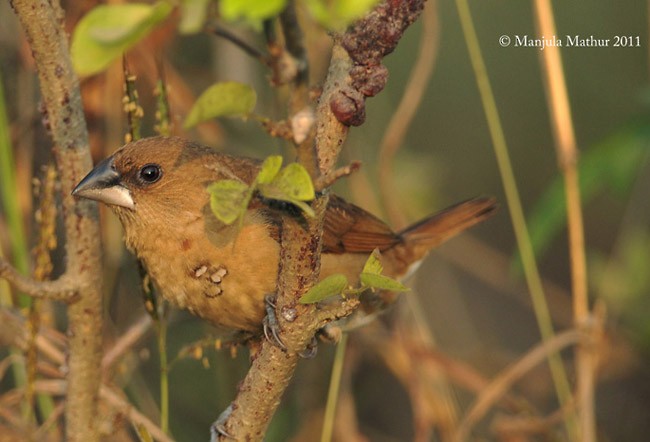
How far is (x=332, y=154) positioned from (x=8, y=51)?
270 centimetres

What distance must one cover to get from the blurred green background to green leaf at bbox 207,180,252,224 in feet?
4.20

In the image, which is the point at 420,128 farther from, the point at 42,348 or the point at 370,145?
the point at 42,348

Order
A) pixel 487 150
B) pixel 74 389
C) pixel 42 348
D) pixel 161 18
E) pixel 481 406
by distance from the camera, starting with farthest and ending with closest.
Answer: pixel 487 150, pixel 481 406, pixel 42 348, pixel 74 389, pixel 161 18

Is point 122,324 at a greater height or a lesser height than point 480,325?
lesser

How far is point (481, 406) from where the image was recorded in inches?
144

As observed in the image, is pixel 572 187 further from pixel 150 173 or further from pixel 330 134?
pixel 330 134

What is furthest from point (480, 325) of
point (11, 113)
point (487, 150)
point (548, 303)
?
point (11, 113)

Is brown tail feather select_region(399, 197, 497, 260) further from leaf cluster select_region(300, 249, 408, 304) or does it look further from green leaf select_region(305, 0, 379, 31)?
green leaf select_region(305, 0, 379, 31)

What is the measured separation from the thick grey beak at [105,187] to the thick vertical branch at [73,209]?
4 cm

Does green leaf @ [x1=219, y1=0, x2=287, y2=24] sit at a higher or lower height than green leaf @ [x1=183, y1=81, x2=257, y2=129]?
lower

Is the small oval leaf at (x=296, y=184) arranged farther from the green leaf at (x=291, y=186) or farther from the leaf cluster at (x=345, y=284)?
the leaf cluster at (x=345, y=284)

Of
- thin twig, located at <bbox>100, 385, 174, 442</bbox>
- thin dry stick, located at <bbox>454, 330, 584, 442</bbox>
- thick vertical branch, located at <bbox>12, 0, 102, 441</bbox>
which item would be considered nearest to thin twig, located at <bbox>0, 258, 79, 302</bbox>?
thick vertical branch, located at <bbox>12, 0, 102, 441</bbox>

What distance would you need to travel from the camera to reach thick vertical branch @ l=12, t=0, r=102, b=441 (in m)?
2.47

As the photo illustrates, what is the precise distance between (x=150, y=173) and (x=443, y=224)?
146 centimetres
